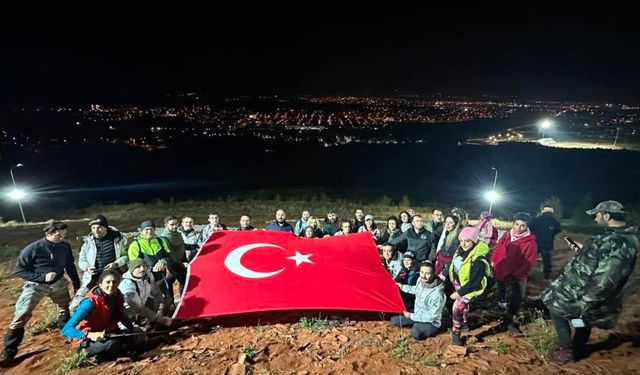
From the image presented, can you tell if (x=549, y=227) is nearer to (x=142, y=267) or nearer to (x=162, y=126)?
(x=142, y=267)

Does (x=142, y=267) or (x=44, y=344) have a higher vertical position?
(x=142, y=267)

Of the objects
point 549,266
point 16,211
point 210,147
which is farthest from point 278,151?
point 549,266

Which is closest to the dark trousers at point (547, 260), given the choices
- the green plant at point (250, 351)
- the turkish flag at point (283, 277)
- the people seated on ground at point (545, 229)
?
the people seated on ground at point (545, 229)

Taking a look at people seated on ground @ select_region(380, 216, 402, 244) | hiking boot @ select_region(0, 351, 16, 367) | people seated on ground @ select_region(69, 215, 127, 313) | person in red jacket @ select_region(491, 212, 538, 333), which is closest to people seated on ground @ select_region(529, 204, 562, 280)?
person in red jacket @ select_region(491, 212, 538, 333)

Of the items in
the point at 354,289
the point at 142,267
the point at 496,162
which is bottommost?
the point at 496,162

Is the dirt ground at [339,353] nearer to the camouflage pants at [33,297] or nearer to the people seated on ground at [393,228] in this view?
the camouflage pants at [33,297]

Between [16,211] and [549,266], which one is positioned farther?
[16,211]

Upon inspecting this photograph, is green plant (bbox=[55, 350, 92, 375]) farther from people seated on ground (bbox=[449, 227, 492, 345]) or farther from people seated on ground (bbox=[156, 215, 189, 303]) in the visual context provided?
people seated on ground (bbox=[449, 227, 492, 345])
